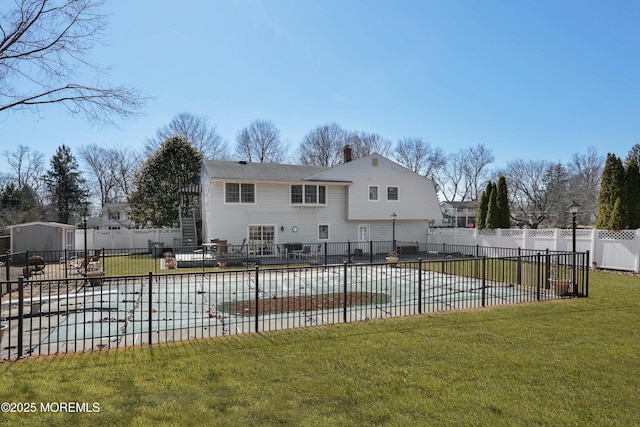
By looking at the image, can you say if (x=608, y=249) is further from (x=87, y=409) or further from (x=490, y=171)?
(x=490, y=171)

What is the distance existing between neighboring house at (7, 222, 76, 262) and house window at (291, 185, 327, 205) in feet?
42.3

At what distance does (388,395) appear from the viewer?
11.9 ft

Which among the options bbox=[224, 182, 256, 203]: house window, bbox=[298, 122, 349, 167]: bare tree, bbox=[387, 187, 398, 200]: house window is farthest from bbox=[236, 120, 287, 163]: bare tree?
→ bbox=[224, 182, 256, 203]: house window

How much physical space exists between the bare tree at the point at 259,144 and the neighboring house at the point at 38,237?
1004 inches

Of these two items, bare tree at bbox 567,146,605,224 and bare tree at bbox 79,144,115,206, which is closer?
bare tree at bbox 567,146,605,224

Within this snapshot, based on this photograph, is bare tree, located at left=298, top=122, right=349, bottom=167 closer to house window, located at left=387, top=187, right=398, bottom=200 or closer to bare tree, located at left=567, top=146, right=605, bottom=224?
house window, located at left=387, top=187, right=398, bottom=200

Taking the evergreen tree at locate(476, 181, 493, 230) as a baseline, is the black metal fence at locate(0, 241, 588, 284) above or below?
below

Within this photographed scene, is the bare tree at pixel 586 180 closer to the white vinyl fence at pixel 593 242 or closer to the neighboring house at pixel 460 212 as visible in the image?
the neighboring house at pixel 460 212

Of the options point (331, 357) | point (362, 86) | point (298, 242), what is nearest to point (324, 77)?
point (362, 86)

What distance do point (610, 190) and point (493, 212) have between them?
7.15 metres

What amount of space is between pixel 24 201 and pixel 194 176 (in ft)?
60.7

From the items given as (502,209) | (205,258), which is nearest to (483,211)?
(502,209)

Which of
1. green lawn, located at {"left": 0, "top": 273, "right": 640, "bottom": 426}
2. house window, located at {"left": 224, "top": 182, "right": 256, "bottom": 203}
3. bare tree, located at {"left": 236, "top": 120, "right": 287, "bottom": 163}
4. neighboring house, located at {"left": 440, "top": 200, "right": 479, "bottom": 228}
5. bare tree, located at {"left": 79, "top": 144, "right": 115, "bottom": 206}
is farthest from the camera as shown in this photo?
neighboring house, located at {"left": 440, "top": 200, "right": 479, "bottom": 228}

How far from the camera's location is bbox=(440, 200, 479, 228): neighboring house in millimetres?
57750
